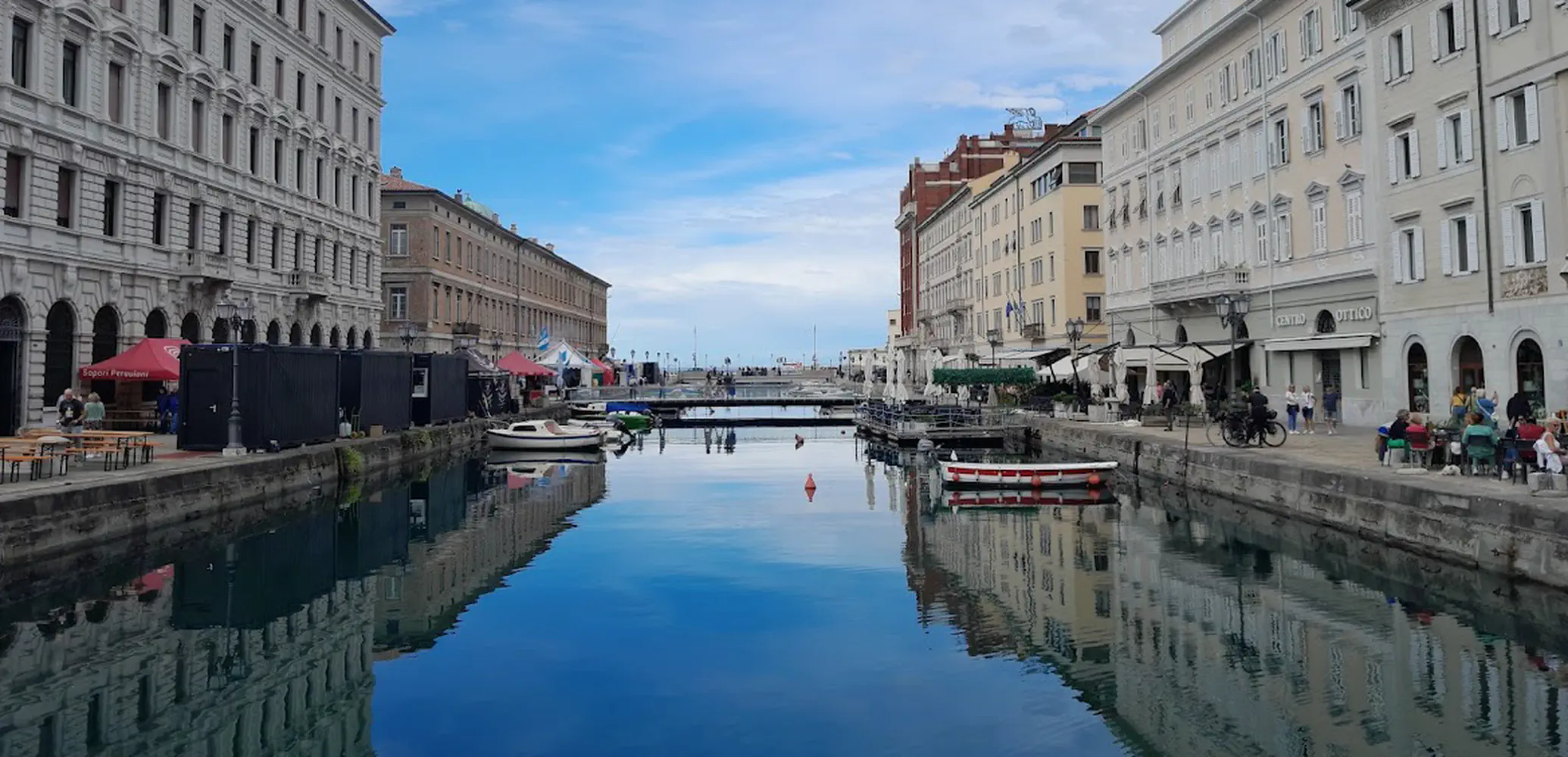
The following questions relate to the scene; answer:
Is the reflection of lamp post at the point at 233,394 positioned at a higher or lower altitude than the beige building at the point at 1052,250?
lower

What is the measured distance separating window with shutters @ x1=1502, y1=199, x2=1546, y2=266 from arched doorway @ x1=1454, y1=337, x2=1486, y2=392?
267 cm

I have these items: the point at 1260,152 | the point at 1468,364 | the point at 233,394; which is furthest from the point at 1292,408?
the point at 233,394

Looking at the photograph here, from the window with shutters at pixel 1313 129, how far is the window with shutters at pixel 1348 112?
120 cm

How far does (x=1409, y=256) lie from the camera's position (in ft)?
102

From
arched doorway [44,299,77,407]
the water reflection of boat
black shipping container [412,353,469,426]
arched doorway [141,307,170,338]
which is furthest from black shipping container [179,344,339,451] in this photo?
the water reflection of boat

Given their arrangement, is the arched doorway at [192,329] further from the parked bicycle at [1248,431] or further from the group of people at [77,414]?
the parked bicycle at [1248,431]

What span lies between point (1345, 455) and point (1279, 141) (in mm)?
17840

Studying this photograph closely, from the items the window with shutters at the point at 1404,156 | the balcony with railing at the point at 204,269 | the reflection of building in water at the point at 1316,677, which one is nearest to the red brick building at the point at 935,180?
the window with shutters at the point at 1404,156

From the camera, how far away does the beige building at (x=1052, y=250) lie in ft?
200

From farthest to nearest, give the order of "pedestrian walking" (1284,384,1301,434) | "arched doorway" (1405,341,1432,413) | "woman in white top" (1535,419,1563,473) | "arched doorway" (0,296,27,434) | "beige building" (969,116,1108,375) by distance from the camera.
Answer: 1. "beige building" (969,116,1108,375)
2. "pedestrian walking" (1284,384,1301,434)
3. "arched doorway" (1405,341,1432,413)
4. "arched doorway" (0,296,27,434)
5. "woman in white top" (1535,419,1563,473)

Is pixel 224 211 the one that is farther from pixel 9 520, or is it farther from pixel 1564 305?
pixel 1564 305

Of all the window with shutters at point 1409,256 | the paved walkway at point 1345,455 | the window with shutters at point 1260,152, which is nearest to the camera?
the paved walkway at point 1345,455

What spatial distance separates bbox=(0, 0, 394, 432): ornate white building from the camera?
30078 mm

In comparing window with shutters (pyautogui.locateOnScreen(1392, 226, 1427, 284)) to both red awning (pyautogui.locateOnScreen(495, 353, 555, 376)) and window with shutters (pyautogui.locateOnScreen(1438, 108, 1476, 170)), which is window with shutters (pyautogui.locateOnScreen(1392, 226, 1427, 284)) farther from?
red awning (pyautogui.locateOnScreen(495, 353, 555, 376))
